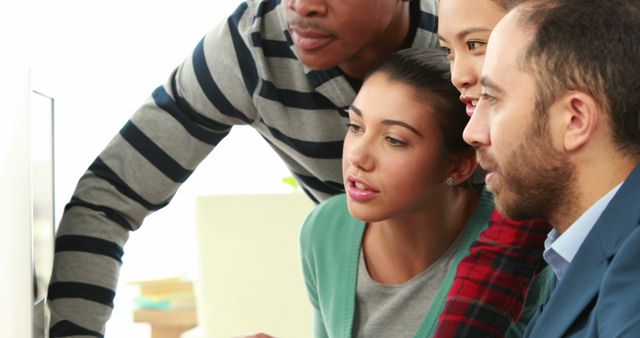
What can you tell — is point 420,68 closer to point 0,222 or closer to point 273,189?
point 0,222

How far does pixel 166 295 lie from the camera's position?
331 cm

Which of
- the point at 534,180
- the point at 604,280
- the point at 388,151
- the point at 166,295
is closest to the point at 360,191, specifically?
the point at 388,151

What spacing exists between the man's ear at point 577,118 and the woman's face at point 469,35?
9.4 inches

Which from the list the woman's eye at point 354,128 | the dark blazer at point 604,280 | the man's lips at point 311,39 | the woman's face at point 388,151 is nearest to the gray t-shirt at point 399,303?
the woman's face at point 388,151

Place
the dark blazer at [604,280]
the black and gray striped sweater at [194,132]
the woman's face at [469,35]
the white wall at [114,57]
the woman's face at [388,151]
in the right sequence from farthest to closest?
the white wall at [114,57], the black and gray striped sweater at [194,132], the woman's face at [388,151], the woman's face at [469,35], the dark blazer at [604,280]

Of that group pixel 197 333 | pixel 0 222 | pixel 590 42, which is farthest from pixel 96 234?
pixel 197 333

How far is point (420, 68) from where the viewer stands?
144 cm

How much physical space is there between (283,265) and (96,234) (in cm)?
82

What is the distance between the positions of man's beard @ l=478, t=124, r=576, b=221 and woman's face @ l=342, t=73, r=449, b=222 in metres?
0.29

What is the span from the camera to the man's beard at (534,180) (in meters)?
1.02

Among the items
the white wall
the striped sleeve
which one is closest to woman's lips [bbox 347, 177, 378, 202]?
the striped sleeve

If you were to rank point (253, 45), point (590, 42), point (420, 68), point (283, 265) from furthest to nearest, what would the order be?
point (283, 265) → point (253, 45) → point (420, 68) → point (590, 42)

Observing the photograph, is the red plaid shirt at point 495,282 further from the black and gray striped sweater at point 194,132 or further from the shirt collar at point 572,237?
the black and gray striped sweater at point 194,132

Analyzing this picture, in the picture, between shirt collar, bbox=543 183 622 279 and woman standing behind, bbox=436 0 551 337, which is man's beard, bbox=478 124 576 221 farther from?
woman standing behind, bbox=436 0 551 337
